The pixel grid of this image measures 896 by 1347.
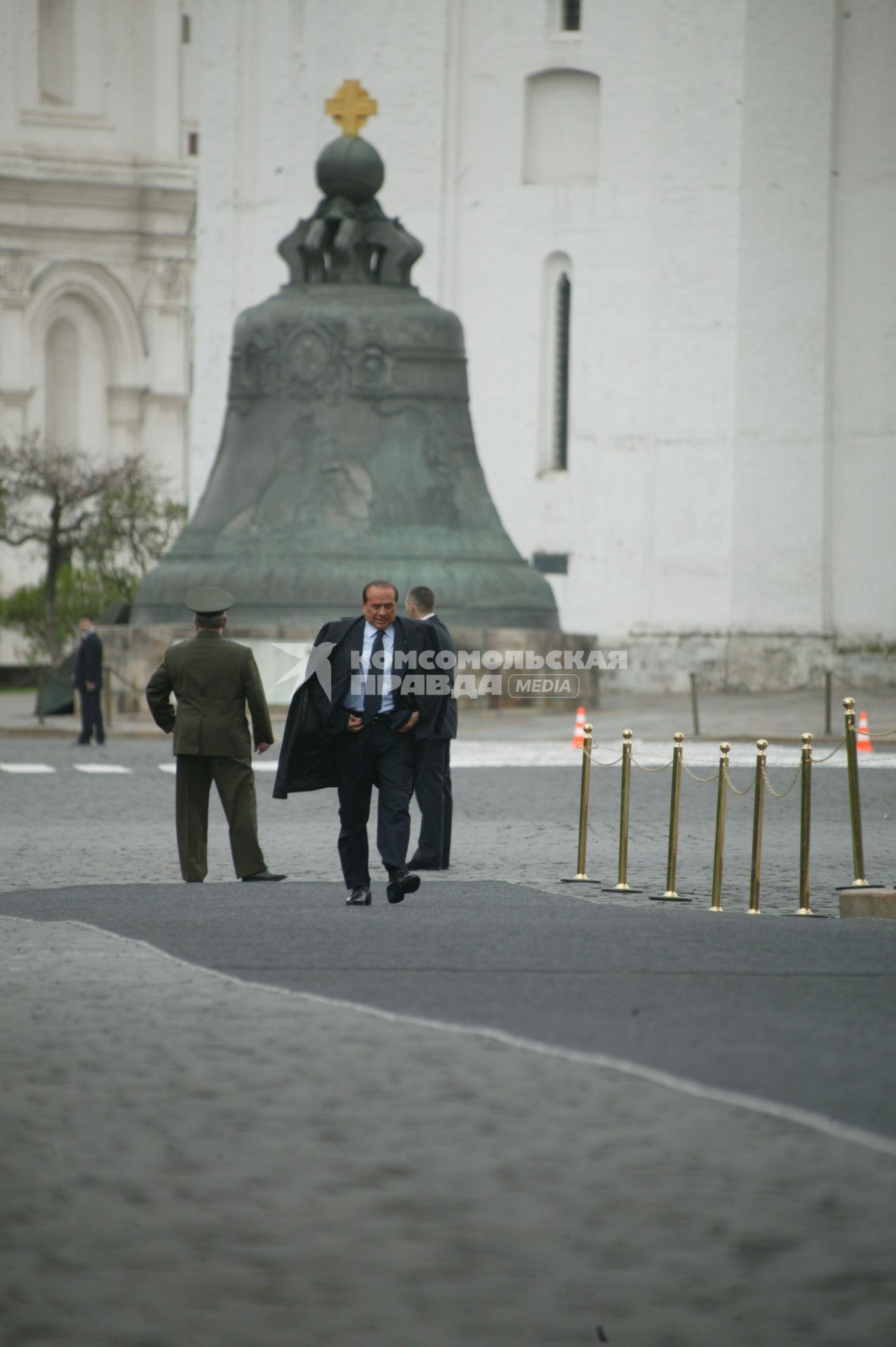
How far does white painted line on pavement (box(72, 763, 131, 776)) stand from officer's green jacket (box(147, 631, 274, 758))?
8.66 meters

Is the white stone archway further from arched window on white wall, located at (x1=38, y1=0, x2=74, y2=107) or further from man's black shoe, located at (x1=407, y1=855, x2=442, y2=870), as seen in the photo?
man's black shoe, located at (x1=407, y1=855, x2=442, y2=870)

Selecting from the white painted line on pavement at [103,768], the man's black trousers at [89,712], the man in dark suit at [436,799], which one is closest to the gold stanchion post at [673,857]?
the man in dark suit at [436,799]

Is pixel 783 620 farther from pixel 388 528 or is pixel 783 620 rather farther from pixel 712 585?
pixel 388 528

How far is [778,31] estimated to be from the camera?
37500 mm

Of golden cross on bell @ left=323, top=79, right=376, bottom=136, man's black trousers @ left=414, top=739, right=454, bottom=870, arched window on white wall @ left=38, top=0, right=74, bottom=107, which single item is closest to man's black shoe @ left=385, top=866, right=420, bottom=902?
man's black trousers @ left=414, top=739, right=454, bottom=870

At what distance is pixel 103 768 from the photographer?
21672mm

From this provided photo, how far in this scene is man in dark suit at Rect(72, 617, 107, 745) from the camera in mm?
25047

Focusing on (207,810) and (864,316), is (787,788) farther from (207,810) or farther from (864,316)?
(864,316)

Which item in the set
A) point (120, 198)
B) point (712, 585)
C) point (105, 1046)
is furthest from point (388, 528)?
point (120, 198)

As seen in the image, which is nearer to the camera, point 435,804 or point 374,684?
point 374,684

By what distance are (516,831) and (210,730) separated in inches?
141

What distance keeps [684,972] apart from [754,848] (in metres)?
3.42

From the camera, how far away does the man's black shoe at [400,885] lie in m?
10.3

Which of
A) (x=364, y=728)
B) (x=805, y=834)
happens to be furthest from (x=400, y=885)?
(x=805, y=834)
